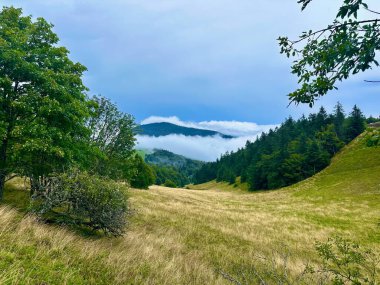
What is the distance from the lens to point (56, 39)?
19.0 metres

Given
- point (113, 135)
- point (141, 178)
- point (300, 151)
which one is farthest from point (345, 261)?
point (300, 151)

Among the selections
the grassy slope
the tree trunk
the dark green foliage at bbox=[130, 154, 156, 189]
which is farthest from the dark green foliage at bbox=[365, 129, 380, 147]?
the dark green foliage at bbox=[130, 154, 156, 189]

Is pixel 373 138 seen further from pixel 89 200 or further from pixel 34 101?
pixel 34 101

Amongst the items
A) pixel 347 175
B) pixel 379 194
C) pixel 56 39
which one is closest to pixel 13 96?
pixel 56 39

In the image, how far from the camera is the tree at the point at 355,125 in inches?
3329

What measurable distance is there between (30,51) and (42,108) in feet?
16.1

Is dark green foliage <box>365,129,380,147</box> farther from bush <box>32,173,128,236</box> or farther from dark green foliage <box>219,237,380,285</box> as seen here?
bush <box>32,173,128,236</box>

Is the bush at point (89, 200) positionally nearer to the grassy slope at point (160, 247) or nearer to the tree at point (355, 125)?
the grassy slope at point (160, 247)

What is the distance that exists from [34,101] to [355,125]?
9435 cm

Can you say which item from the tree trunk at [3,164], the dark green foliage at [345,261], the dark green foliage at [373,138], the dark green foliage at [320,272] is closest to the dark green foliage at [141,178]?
the tree trunk at [3,164]

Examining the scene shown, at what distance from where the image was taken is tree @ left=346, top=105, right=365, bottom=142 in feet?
277

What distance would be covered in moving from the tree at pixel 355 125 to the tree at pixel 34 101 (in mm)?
89958

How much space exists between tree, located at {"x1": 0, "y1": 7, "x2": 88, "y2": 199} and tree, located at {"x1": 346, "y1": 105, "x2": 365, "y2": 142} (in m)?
90.0

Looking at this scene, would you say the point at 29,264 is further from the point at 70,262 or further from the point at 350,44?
the point at 350,44
